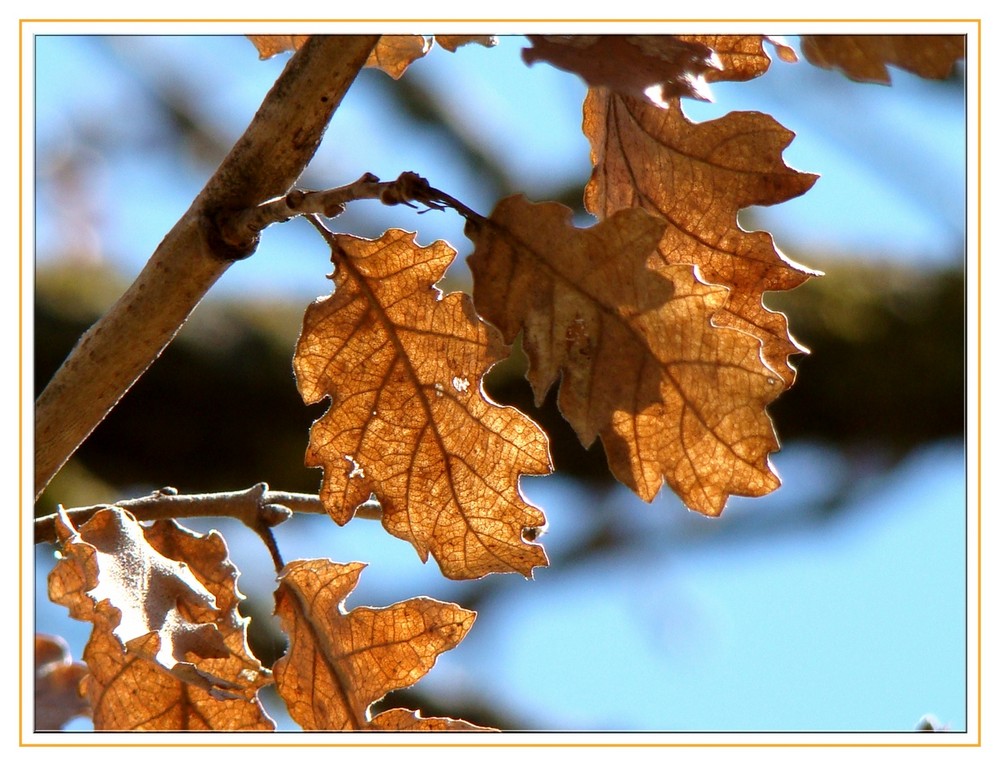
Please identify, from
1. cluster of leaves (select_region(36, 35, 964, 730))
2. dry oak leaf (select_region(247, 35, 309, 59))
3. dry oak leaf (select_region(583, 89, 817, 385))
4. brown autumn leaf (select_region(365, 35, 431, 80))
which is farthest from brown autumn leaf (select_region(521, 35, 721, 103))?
dry oak leaf (select_region(247, 35, 309, 59))

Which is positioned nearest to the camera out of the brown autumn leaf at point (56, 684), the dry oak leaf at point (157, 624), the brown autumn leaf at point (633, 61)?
the brown autumn leaf at point (633, 61)

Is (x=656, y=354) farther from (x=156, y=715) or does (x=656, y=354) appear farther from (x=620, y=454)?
(x=156, y=715)

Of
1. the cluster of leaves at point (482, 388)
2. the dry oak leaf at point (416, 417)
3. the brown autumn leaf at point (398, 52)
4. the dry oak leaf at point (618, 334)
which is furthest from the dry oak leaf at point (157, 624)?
the brown autumn leaf at point (398, 52)

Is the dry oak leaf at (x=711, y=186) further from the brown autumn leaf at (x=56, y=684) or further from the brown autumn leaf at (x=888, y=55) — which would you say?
the brown autumn leaf at (x=56, y=684)

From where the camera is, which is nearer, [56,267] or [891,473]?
[56,267]

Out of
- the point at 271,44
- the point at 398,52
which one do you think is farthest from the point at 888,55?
the point at 271,44

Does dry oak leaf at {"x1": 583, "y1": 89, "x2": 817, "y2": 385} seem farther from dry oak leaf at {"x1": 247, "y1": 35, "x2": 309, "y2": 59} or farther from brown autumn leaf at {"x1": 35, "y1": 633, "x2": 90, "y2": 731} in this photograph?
brown autumn leaf at {"x1": 35, "y1": 633, "x2": 90, "y2": 731}
